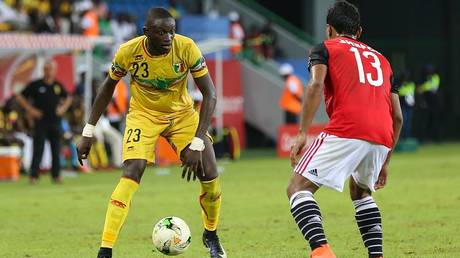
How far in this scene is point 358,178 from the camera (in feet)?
30.5

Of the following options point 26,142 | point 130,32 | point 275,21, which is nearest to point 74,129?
point 26,142

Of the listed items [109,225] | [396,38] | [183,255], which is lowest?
[396,38]

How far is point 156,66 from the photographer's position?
10.3m

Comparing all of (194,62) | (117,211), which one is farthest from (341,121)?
(117,211)

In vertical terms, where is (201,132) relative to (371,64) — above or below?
below

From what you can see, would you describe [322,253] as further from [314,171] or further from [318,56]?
[318,56]

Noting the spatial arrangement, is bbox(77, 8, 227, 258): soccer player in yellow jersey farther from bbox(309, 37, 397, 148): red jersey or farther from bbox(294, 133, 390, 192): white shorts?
bbox(309, 37, 397, 148): red jersey

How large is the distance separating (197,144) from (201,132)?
143mm

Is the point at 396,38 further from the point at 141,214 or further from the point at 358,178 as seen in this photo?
the point at 358,178

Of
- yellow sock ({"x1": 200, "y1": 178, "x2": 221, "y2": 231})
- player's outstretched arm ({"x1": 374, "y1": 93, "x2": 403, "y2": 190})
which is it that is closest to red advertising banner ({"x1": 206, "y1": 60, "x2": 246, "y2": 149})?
yellow sock ({"x1": 200, "y1": 178, "x2": 221, "y2": 231})

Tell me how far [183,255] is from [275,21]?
87.9 ft

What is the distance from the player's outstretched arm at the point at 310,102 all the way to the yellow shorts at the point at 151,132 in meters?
1.96

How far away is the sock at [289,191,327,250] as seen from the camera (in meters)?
8.70

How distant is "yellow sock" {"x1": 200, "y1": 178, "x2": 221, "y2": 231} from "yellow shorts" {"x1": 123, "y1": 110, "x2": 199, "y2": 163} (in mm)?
463
